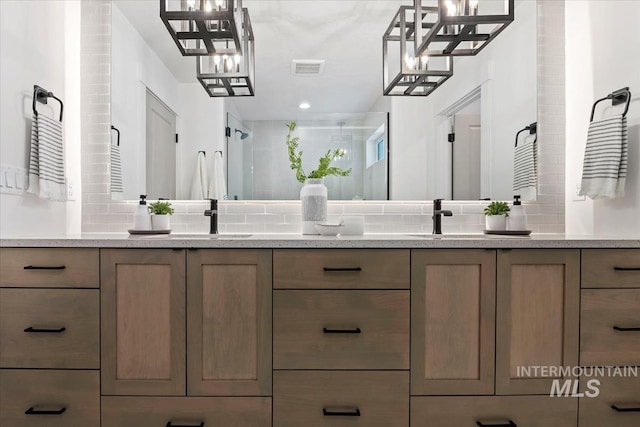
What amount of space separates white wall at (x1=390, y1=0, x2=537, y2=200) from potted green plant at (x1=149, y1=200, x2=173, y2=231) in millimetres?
1292

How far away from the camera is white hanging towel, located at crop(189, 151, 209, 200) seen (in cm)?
228

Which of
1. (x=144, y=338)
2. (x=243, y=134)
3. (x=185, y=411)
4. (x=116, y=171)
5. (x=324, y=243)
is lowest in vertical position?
(x=185, y=411)

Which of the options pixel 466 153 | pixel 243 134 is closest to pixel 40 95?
→ pixel 243 134

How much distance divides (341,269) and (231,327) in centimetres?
51

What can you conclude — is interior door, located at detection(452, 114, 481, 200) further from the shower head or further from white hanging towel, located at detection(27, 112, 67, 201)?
white hanging towel, located at detection(27, 112, 67, 201)

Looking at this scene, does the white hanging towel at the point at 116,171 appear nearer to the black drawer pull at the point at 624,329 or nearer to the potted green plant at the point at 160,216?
the potted green plant at the point at 160,216

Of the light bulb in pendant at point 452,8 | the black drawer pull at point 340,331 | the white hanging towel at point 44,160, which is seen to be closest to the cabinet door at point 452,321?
the black drawer pull at point 340,331

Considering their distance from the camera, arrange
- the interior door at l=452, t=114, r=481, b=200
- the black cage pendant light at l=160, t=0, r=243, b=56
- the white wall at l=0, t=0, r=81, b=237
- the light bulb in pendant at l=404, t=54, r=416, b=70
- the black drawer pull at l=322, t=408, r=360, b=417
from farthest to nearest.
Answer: the interior door at l=452, t=114, r=481, b=200
the light bulb in pendant at l=404, t=54, r=416, b=70
the white wall at l=0, t=0, r=81, b=237
the black cage pendant light at l=160, t=0, r=243, b=56
the black drawer pull at l=322, t=408, r=360, b=417

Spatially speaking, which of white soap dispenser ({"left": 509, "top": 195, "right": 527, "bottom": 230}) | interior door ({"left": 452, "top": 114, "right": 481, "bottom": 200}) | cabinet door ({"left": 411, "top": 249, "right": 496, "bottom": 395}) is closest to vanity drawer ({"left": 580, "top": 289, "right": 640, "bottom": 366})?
cabinet door ({"left": 411, "top": 249, "right": 496, "bottom": 395})

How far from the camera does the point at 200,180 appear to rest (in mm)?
2283

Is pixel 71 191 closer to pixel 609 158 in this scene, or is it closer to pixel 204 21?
pixel 204 21

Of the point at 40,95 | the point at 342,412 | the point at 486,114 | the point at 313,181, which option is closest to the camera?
the point at 342,412

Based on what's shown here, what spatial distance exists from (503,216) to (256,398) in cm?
155

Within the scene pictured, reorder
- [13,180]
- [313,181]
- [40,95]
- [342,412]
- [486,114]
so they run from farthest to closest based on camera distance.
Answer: [486,114] < [313,181] < [40,95] < [13,180] < [342,412]
